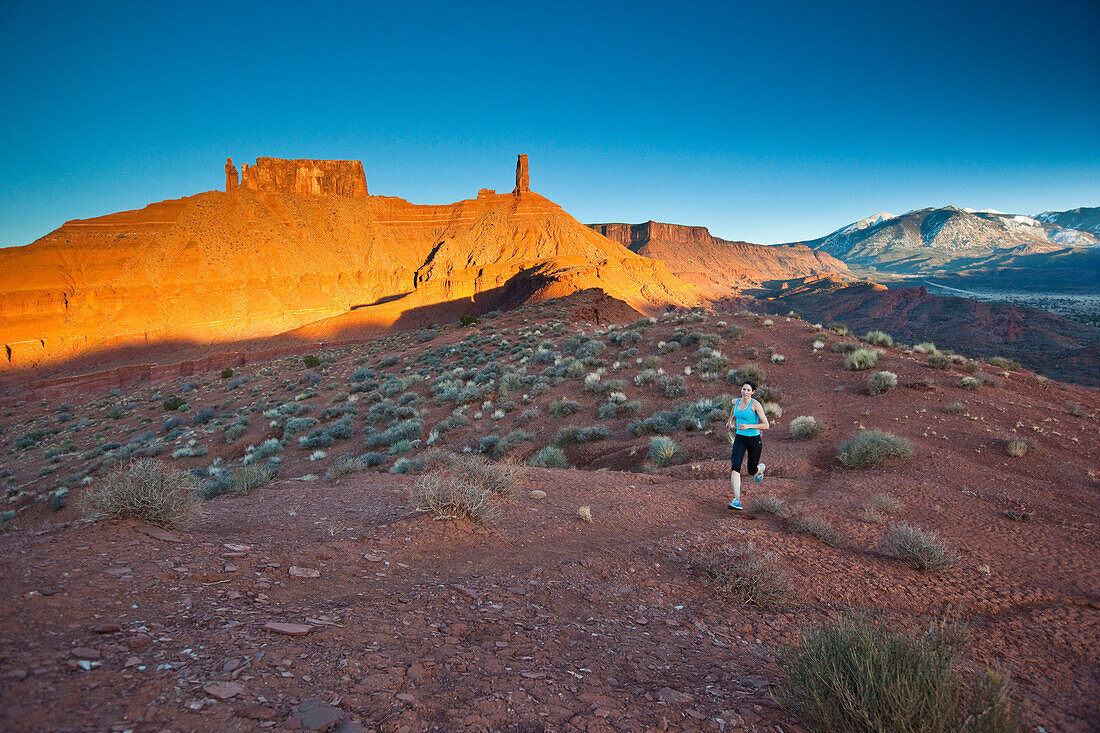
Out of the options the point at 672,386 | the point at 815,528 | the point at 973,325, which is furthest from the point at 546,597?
the point at 973,325

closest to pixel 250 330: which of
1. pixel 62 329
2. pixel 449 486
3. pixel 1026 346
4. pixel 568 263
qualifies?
pixel 62 329

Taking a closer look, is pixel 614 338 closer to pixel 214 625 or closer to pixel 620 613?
pixel 620 613

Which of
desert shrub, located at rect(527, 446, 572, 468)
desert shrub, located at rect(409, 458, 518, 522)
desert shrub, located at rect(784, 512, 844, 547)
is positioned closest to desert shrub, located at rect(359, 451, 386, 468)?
desert shrub, located at rect(527, 446, 572, 468)

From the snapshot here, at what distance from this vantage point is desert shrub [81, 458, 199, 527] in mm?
4594

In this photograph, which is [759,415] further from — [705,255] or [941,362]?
[705,255]

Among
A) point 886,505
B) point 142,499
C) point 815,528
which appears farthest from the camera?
point 886,505

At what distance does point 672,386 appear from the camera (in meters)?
12.9

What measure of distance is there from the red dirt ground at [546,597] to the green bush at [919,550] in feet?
0.41

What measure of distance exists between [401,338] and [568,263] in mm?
26950

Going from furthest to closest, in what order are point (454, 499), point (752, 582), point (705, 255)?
point (705, 255), point (454, 499), point (752, 582)

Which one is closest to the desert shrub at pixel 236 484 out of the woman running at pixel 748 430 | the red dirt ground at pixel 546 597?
the red dirt ground at pixel 546 597

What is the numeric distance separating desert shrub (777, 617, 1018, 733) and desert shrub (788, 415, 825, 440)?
7201 mm

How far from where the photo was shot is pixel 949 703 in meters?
2.08

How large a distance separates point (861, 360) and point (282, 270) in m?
70.3
